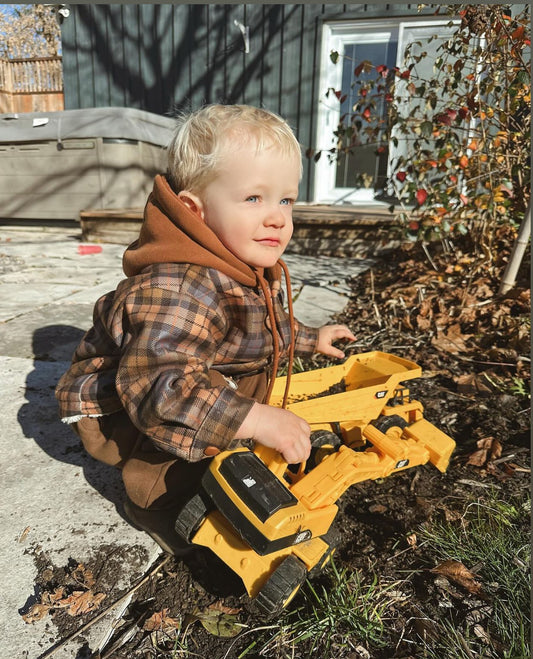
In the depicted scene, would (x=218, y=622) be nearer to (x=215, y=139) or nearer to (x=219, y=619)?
(x=219, y=619)

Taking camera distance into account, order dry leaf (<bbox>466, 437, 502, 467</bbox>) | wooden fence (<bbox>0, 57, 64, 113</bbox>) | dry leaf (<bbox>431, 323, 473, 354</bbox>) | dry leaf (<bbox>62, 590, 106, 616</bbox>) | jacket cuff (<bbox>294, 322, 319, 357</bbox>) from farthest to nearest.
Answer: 1. wooden fence (<bbox>0, 57, 64, 113</bbox>)
2. dry leaf (<bbox>431, 323, 473, 354</bbox>)
3. jacket cuff (<bbox>294, 322, 319, 357</bbox>)
4. dry leaf (<bbox>466, 437, 502, 467</bbox>)
5. dry leaf (<bbox>62, 590, 106, 616</bbox>)

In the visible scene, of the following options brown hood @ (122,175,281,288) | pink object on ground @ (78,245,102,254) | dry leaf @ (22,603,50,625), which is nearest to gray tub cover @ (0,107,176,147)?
pink object on ground @ (78,245,102,254)

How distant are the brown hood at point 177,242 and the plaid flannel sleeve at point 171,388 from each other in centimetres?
15

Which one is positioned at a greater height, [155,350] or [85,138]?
[85,138]

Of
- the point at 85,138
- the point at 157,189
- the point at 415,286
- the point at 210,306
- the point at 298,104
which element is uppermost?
the point at 298,104

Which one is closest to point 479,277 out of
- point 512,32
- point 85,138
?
point 512,32

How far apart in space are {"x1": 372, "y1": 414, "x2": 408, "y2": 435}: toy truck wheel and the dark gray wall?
23.6 ft

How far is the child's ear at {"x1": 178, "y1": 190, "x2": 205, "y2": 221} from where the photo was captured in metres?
1.59

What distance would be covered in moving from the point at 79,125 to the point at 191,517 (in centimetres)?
698

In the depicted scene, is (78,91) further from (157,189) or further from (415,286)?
(157,189)

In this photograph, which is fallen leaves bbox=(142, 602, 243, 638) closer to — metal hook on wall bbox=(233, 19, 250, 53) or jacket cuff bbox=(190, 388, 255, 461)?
jacket cuff bbox=(190, 388, 255, 461)

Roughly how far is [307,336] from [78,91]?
944 cm

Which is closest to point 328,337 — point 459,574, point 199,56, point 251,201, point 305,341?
point 305,341

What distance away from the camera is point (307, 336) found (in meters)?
2.11
